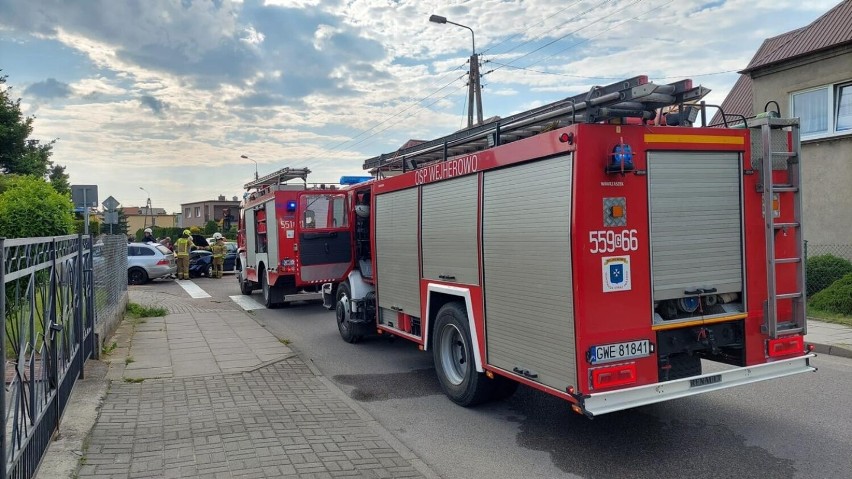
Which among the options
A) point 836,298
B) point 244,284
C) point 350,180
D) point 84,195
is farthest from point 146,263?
point 836,298

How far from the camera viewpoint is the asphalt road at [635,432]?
473 centimetres

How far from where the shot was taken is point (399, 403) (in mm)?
6684

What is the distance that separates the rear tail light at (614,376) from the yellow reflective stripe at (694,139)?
1754mm

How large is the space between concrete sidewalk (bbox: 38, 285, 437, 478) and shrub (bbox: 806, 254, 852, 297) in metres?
10.3

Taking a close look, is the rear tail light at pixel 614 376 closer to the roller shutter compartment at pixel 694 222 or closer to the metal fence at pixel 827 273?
the roller shutter compartment at pixel 694 222

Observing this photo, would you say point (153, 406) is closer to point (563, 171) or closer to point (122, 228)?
point (563, 171)

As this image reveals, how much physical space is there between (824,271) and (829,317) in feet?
6.70

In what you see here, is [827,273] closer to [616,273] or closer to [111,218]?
[616,273]

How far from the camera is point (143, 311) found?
1288 centimetres

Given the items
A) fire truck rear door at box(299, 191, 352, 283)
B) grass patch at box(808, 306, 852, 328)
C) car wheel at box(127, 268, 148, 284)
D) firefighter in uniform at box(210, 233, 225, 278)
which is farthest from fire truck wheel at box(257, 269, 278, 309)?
grass patch at box(808, 306, 852, 328)

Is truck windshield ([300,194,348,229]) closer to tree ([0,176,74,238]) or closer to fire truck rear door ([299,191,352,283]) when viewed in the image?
fire truck rear door ([299,191,352,283])

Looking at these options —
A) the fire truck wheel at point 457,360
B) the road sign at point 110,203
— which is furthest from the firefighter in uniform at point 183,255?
the fire truck wheel at point 457,360

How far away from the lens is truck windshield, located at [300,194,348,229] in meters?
13.0

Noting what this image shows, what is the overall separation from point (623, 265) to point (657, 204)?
0.60 meters
